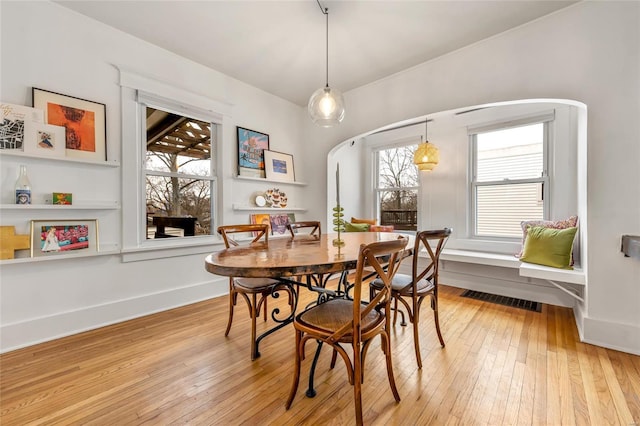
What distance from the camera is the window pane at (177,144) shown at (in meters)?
2.89

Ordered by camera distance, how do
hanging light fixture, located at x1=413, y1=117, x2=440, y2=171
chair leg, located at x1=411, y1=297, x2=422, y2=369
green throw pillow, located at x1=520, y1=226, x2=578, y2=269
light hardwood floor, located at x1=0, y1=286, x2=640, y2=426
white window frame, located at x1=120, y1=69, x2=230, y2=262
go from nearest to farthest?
light hardwood floor, located at x1=0, y1=286, x2=640, y2=426, chair leg, located at x1=411, y1=297, x2=422, y2=369, green throw pillow, located at x1=520, y1=226, x2=578, y2=269, white window frame, located at x1=120, y1=69, x2=230, y2=262, hanging light fixture, located at x1=413, y1=117, x2=440, y2=171

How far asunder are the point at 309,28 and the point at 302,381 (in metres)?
2.91

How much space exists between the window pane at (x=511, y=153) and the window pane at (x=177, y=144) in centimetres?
370

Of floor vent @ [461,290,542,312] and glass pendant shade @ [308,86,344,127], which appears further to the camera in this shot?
floor vent @ [461,290,542,312]

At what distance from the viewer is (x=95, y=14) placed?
237 centimetres

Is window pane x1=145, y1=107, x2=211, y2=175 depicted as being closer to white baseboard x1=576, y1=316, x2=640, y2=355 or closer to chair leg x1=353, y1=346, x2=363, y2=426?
chair leg x1=353, y1=346, x2=363, y2=426

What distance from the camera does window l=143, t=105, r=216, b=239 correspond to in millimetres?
2873

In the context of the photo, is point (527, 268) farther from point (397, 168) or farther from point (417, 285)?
point (397, 168)

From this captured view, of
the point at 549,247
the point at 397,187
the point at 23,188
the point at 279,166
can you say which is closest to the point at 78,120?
the point at 23,188

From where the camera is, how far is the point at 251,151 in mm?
3715

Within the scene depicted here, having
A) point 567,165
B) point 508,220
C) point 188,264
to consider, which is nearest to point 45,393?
point 188,264

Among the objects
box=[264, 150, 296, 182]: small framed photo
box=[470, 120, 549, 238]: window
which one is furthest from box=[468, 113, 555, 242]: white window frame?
box=[264, 150, 296, 182]: small framed photo

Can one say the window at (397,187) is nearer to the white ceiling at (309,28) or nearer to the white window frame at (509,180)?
the white window frame at (509,180)

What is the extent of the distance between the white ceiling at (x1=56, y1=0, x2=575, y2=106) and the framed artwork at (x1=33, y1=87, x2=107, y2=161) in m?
0.80
